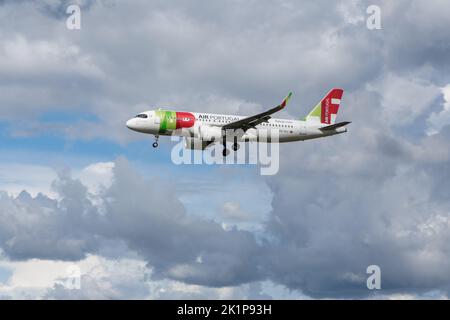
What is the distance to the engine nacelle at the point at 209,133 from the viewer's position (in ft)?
305

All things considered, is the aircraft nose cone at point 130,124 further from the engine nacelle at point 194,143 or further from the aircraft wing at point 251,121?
the aircraft wing at point 251,121

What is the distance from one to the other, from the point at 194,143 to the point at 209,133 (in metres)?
4.06

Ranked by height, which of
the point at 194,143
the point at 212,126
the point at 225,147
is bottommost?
the point at 225,147

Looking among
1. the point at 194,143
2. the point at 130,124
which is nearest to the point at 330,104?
the point at 194,143

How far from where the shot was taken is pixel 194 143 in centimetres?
9638

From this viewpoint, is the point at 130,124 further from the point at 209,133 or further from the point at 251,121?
the point at 251,121

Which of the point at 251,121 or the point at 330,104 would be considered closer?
the point at 251,121

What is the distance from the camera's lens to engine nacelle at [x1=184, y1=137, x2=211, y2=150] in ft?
314

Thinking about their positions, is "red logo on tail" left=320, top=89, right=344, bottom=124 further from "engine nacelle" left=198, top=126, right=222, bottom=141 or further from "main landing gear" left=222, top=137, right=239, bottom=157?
"engine nacelle" left=198, top=126, right=222, bottom=141

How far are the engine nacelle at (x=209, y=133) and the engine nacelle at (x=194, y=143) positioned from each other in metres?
2.00

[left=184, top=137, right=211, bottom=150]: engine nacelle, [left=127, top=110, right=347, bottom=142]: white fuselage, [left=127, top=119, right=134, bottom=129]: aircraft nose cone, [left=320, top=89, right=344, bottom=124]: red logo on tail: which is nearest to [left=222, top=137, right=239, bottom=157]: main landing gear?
[left=127, top=110, right=347, bottom=142]: white fuselage
